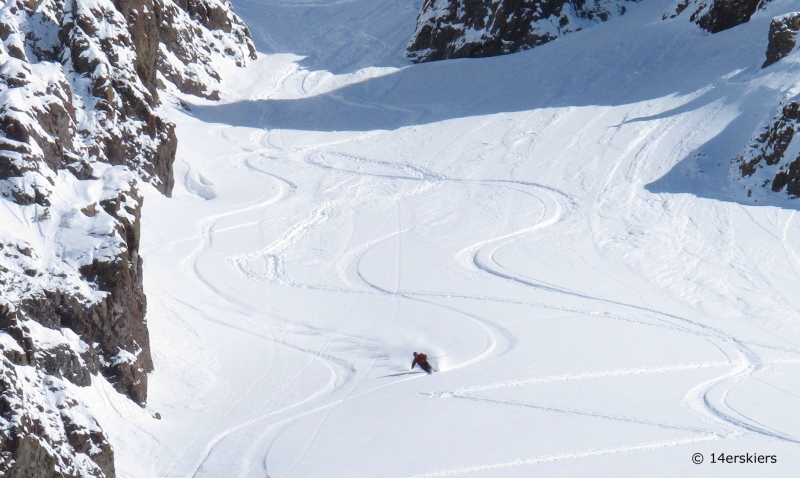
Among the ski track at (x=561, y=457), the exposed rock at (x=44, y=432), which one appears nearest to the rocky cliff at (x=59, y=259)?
the exposed rock at (x=44, y=432)

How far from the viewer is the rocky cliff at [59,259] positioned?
33.6ft

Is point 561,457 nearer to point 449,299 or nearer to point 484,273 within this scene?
point 449,299

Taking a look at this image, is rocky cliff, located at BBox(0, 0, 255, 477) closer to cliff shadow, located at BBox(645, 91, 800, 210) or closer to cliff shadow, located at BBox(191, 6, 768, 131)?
cliff shadow, located at BBox(191, 6, 768, 131)

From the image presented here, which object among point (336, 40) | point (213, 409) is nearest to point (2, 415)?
point (213, 409)

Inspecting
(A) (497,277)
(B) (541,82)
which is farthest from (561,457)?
(B) (541,82)

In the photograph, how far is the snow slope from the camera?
12047 mm

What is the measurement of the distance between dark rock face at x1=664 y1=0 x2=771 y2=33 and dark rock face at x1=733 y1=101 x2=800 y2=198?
818 centimetres

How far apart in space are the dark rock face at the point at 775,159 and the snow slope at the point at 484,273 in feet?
2.01

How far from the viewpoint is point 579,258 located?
19.3 metres

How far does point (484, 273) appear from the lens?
18.6m

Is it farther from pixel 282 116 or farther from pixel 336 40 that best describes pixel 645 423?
pixel 336 40

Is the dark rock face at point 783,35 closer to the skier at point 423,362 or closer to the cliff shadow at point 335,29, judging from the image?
the cliff shadow at point 335,29

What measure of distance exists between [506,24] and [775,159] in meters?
14.1

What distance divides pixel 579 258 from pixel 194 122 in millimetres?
14496
